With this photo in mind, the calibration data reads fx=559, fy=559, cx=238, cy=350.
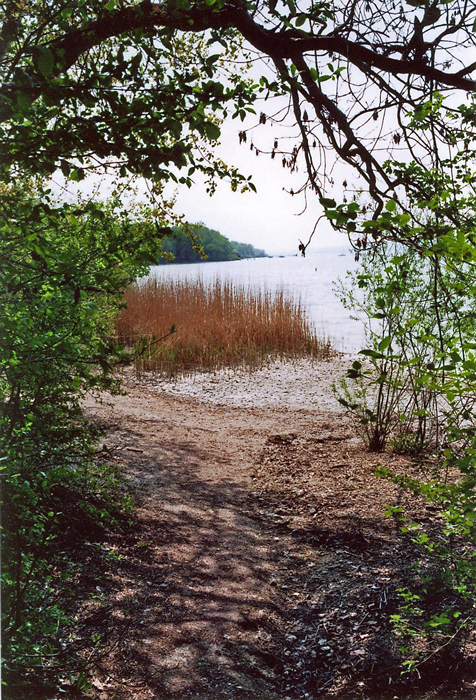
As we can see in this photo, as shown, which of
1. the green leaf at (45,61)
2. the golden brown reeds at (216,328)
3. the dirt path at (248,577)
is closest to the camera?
the green leaf at (45,61)

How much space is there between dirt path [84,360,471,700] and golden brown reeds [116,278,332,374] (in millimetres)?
4307

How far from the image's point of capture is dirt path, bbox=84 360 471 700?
2.29 metres

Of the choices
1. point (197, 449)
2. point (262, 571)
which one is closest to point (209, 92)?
point (262, 571)

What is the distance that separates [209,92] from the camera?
1.85m

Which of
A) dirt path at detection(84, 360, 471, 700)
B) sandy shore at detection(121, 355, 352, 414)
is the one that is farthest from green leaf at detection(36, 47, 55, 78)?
sandy shore at detection(121, 355, 352, 414)

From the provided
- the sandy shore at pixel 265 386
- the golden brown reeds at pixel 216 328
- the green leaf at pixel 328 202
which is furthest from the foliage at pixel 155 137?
the golden brown reeds at pixel 216 328

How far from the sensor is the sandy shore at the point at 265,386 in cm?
762

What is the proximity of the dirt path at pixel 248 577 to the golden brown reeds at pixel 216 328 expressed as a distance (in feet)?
14.1

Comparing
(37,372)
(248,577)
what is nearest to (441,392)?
(37,372)

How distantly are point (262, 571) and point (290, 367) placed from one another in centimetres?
669

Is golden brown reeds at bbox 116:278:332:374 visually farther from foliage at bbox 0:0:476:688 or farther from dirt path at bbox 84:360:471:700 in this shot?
foliage at bbox 0:0:476:688

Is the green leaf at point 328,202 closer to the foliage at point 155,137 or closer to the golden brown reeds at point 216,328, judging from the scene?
the foliage at point 155,137

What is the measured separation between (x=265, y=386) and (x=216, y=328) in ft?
6.95

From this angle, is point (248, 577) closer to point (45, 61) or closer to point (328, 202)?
point (328, 202)
